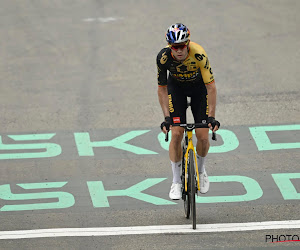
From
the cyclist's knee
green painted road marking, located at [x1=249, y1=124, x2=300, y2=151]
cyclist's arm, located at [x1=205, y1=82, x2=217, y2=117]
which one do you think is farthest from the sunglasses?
green painted road marking, located at [x1=249, y1=124, x2=300, y2=151]

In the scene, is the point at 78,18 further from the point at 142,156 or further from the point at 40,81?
the point at 142,156

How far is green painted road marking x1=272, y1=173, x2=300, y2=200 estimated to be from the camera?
27.4 feet

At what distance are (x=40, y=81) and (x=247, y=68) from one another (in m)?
4.01

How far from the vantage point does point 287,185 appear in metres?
8.63

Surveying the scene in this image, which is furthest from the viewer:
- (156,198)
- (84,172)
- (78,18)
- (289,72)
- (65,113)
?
(78,18)

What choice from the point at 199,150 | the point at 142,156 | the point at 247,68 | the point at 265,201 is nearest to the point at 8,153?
the point at 142,156

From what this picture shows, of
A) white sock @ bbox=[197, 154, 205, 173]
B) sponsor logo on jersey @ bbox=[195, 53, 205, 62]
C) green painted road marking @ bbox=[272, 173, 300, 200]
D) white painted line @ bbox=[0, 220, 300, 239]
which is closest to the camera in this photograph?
sponsor logo on jersey @ bbox=[195, 53, 205, 62]

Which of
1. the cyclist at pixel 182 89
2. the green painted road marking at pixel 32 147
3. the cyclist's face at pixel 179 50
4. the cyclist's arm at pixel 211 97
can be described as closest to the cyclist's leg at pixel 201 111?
the cyclist at pixel 182 89

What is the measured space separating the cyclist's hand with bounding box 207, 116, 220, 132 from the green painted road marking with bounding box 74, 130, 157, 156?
104 inches

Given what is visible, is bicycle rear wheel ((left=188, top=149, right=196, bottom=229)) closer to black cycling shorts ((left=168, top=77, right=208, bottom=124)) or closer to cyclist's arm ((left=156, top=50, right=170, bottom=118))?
black cycling shorts ((left=168, top=77, right=208, bottom=124))

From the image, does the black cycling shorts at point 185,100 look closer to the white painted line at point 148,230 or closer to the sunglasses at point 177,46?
the sunglasses at point 177,46

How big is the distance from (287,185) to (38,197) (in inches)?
134

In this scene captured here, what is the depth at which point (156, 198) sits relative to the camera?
851 centimetres

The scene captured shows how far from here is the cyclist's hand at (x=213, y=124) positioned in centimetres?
717
